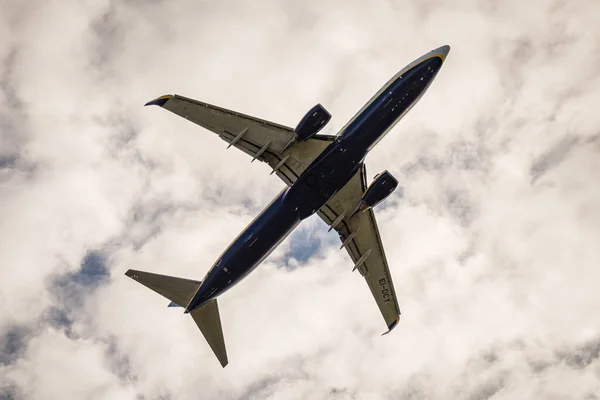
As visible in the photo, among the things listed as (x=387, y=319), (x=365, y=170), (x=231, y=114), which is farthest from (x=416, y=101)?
(x=387, y=319)

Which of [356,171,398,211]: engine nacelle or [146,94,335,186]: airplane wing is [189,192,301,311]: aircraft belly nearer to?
[146,94,335,186]: airplane wing

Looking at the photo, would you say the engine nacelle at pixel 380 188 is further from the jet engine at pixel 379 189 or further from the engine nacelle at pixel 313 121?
the engine nacelle at pixel 313 121

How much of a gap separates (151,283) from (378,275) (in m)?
22.8

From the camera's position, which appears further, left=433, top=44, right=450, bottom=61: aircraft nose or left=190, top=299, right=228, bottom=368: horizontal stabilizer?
left=190, top=299, right=228, bottom=368: horizontal stabilizer

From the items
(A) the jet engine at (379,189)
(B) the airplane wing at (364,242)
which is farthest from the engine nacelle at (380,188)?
(B) the airplane wing at (364,242)

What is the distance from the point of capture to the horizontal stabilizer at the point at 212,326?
183 feet

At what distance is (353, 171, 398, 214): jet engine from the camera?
179 feet

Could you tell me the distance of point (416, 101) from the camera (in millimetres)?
51812

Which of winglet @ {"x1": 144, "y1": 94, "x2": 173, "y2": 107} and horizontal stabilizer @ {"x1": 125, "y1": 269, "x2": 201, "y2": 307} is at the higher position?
winglet @ {"x1": 144, "y1": 94, "x2": 173, "y2": 107}

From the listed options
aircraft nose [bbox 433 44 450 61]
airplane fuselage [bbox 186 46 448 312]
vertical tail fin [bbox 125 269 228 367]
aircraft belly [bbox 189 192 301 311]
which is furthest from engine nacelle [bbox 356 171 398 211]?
vertical tail fin [bbox 125 269 228 367]

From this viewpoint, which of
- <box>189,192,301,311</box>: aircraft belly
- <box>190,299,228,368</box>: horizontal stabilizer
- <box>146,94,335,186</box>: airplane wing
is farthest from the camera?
<box>190,299,228,368</box>: horizontal stabilizer

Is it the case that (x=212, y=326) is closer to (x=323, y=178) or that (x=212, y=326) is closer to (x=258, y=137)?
(x=323, y=178)

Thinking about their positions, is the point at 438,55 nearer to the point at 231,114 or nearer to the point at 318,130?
the point at 318,130

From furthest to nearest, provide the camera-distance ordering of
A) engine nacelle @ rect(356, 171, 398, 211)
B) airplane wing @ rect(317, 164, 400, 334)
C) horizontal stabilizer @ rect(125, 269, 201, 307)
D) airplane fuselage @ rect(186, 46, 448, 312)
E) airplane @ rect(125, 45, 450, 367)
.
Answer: airplane wing @ rect(317, 164, 400, 334)
engine nacelle @ rect(356, 171, 398, 211)
horizontal stabilizer @ rect(125, 269, 201, 307)
airplane @ rect(125, 45, 450, 367)
airplane fuselage @ rect(186, 46, 448, 312)
